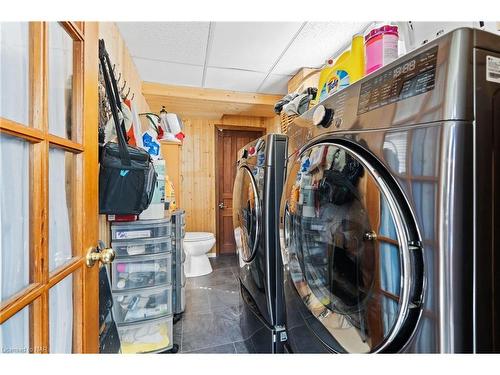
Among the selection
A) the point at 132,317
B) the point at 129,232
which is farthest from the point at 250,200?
the point at 132,317

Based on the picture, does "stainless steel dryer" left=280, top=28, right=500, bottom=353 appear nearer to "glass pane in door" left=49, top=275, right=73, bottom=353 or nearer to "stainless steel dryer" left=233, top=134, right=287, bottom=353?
"stainless steel dryer" left=233, top=134, right=287, bottom=353

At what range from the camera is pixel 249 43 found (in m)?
1.79

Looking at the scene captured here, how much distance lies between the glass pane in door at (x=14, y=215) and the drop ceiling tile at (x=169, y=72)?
1988 mm

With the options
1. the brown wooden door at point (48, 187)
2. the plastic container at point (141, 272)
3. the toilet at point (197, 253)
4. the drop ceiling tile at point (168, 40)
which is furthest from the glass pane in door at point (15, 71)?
the toilet at point (197, 253)

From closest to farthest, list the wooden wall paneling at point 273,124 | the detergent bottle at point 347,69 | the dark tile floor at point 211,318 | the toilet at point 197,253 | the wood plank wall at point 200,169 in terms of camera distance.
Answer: the detergent bottle at point 347,69 < the dark tile floor at point 211,318 < the toilet at point 197,253 < the wooden wall paneling at point 273,124 < the wood plank wall at point 200,169

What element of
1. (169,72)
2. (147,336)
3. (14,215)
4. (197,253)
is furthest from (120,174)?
(197,253)

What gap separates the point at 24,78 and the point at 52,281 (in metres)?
0.45

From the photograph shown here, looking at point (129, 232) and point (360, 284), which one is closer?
point (360, 284)

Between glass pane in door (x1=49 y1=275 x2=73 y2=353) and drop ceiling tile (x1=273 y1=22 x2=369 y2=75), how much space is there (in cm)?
194

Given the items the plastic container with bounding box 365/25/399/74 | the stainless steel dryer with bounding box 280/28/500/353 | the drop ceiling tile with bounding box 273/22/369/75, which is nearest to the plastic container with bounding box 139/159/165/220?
the stainless steel dryer with bounding box 280/28/500/353

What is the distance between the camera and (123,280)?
1.40 metres

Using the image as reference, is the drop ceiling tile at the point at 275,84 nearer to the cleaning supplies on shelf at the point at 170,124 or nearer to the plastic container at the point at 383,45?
the cleaning supplies on shelf at the point at 170,124

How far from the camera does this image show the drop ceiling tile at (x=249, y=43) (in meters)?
1.59
